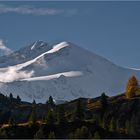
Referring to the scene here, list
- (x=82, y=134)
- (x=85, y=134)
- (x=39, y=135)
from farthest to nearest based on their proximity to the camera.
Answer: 1. (x=85, y=134)
2. (x=82, y=134)
3. (x=39, y=135)

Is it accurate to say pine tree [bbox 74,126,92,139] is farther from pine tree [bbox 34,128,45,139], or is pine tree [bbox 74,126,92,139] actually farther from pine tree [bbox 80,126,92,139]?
pine tree [bbox 34,128,45,139]

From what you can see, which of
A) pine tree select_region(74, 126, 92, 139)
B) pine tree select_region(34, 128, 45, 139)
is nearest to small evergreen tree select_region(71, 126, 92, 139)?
pine tree select_region(74, 126, 92, 139)

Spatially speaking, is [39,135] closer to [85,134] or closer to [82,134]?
[82,134]

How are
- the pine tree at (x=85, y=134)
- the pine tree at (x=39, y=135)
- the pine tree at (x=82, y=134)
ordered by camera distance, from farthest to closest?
the pine tree at (x=85, y=134) < the pine tree at (x=39, y=135) < the pine tree at (x=82, y=134)

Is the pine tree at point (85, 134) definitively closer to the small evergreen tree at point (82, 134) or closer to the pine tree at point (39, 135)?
the small evergreen tree at point (82, 134)

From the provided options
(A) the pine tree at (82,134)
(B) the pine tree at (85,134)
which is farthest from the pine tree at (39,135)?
(B) the pine tree at (85,134)

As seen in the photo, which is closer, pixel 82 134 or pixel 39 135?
pixel 39 135

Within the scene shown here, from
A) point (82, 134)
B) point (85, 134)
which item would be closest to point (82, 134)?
point (82, 134)

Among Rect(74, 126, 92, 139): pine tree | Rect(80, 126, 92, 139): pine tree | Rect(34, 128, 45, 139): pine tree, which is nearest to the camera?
Rect(74, 126, 92, 139): pine tree

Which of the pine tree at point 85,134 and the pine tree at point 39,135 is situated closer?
the pine tree at point 39,135

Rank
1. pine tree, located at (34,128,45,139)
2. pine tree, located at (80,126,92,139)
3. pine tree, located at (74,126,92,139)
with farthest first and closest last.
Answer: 1. pine tree, located at (80,126,92,139)
2. pine tree, located at (34,128,45,139)
3. pine tree, located at (74,126,92,139)

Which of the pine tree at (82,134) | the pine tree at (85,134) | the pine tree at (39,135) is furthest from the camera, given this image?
the pine tree at (85,134)

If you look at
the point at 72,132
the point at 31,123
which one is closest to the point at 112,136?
the point at 72,132

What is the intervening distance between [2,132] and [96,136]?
1314 inches
